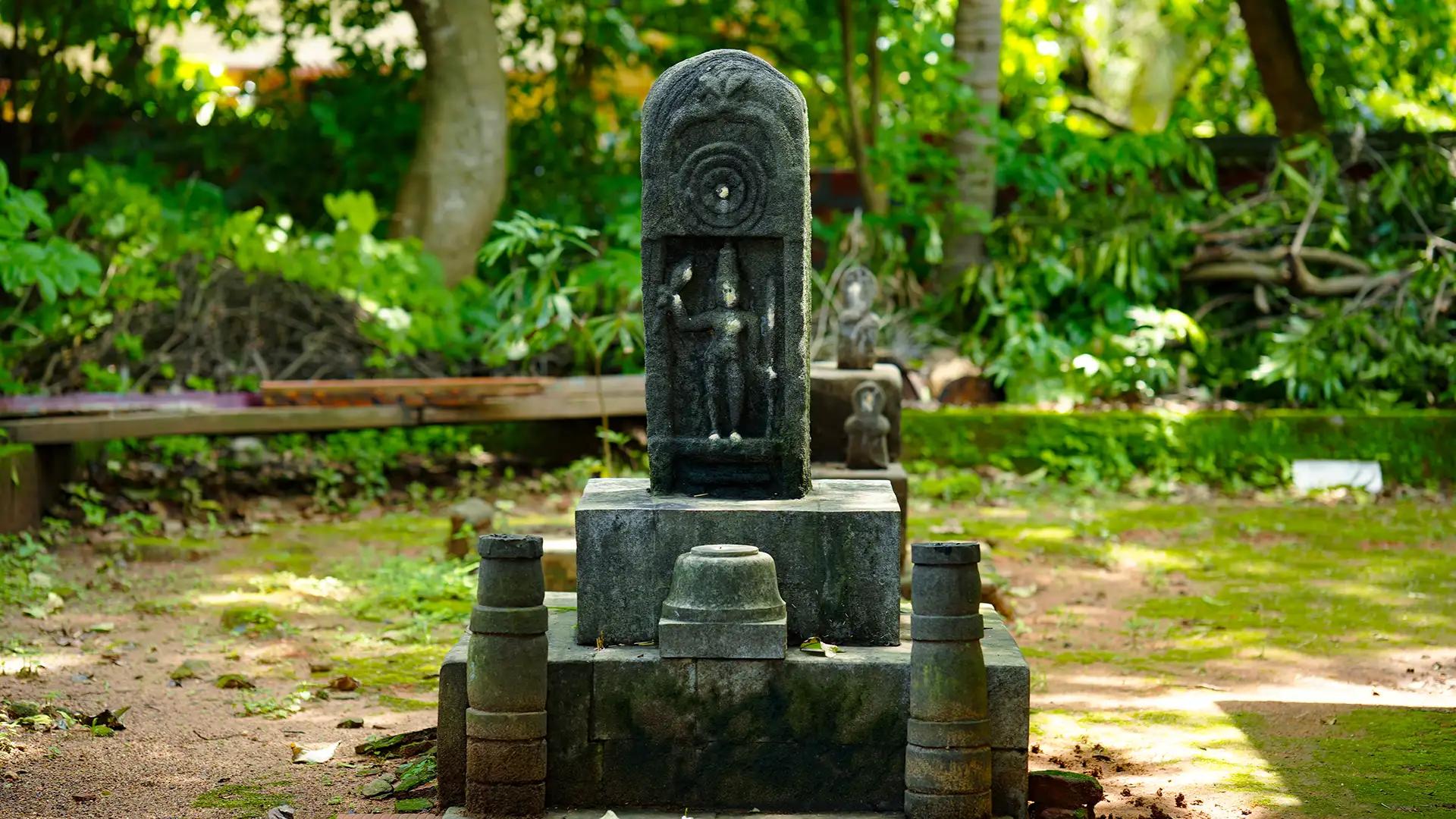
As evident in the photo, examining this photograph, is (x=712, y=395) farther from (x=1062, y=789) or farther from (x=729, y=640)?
(x=1062, y=789)

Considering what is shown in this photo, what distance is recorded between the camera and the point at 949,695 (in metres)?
3.92

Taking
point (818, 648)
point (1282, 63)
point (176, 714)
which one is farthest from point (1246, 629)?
point (1282, 63)

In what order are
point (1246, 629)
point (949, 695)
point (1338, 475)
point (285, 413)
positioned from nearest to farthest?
point (949, 695) < point (1246, 629) < point (285, 413) < point (1338, 475)

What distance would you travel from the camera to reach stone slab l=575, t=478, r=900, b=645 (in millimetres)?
4363

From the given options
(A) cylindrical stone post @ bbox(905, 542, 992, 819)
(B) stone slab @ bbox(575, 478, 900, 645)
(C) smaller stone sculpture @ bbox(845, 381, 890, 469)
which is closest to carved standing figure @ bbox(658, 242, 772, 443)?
(B) stone slab @ bbox(575, 478, 900, 645)

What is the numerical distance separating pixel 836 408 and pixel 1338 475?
4498 mm

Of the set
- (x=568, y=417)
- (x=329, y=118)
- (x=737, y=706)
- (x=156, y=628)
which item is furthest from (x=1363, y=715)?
(x=329, y=118)

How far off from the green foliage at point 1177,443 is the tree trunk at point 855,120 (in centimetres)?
295

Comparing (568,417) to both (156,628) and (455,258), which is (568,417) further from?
(156,628)

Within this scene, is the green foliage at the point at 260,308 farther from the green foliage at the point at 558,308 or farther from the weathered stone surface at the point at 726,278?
the weathered stone surface at the point at 726,278

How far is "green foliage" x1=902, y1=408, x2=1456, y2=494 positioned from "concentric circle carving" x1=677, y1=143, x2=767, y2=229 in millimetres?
6060

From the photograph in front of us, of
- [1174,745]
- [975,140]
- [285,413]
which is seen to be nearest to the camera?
[1174,745]

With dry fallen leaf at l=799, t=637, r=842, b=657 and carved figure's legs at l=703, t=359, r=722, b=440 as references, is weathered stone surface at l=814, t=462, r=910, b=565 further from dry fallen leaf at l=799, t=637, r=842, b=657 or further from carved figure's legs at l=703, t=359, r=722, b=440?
dry fallen leaf at l=799, t=637, r=842, b=657

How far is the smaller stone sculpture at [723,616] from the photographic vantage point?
4105mm
